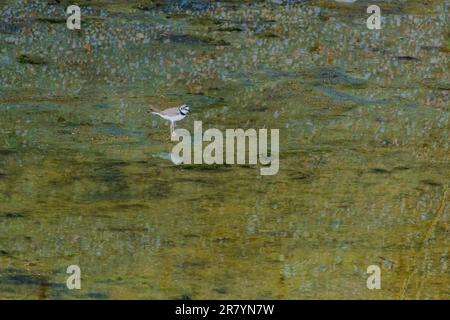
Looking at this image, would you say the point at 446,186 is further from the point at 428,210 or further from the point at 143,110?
the point at 143,110

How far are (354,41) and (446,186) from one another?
375 mm

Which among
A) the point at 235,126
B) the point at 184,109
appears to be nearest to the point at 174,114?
the point at 184,109

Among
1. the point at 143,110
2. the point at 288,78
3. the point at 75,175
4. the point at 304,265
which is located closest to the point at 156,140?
the point at 143,110

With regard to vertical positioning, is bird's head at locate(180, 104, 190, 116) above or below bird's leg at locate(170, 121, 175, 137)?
above

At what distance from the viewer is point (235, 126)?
67.4 inches

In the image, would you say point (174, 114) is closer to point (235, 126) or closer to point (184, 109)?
point (184, 109)

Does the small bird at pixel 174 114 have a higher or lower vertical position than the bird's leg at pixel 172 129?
higher

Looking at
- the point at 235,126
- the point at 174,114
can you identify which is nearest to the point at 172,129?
the point at 174,114

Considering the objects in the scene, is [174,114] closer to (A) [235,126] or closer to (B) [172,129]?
(B) [172,129]

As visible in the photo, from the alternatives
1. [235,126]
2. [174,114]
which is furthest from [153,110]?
[235,126]

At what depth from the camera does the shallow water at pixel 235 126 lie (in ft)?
5.63

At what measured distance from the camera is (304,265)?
5.69 feet

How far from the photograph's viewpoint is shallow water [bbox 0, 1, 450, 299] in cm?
172

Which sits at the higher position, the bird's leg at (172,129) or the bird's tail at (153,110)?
the bird's tail at (153,110)
